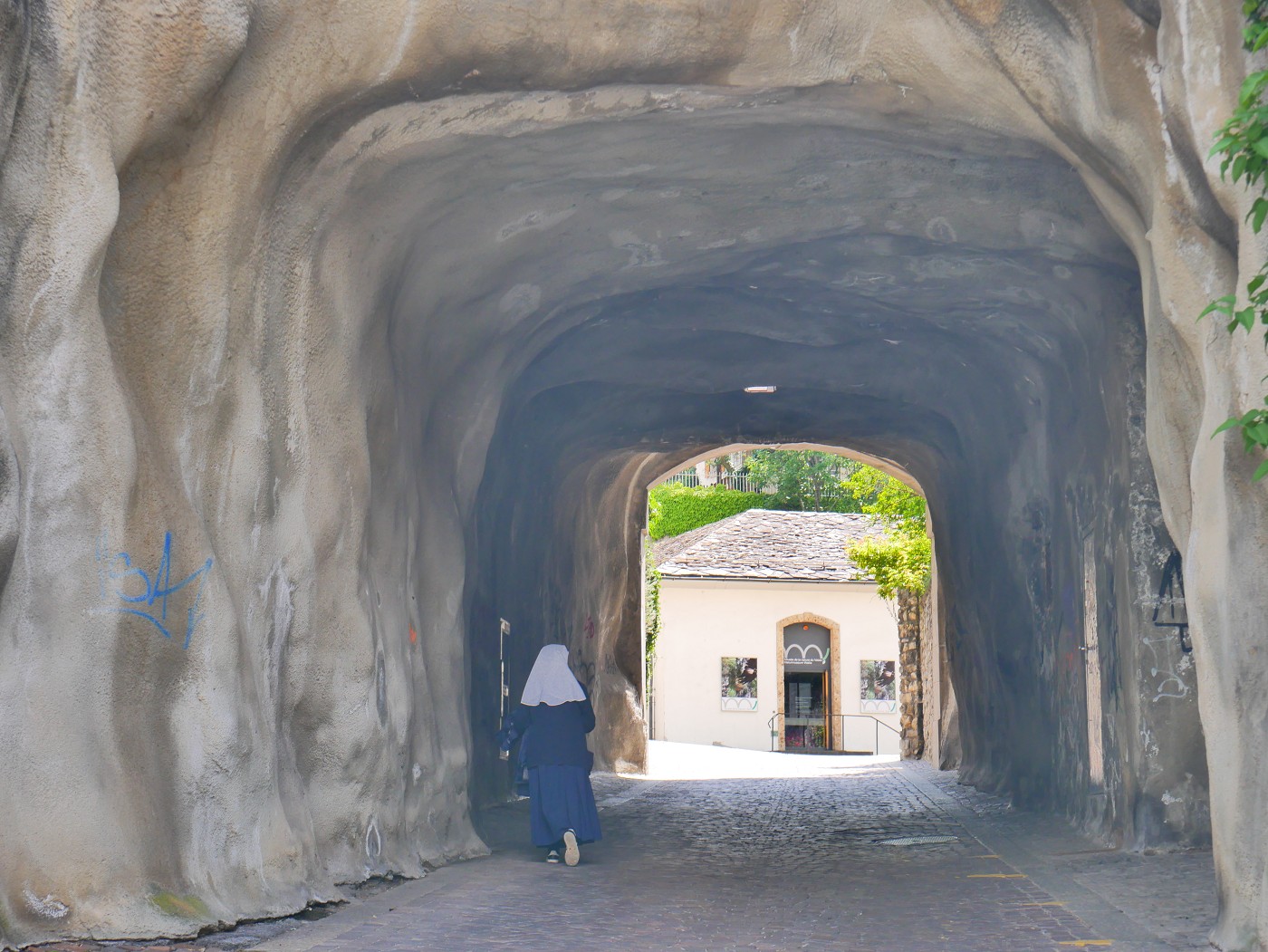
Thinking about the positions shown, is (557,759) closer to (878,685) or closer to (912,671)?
(912,671)

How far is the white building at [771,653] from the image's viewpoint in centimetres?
3619

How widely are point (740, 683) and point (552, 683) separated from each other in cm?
2694

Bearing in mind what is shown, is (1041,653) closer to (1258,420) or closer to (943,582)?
(943,582)

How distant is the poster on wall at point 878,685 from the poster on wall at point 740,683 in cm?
277

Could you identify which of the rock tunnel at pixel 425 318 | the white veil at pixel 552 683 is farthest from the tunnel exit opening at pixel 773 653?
the white veil at pixel 552 683

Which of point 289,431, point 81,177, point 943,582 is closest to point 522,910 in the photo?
point 289,431

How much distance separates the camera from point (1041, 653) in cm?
1331

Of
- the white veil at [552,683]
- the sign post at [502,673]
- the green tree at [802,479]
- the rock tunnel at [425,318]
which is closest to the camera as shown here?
the rock tunnel at [425,318]

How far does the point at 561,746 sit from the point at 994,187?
4.61 m

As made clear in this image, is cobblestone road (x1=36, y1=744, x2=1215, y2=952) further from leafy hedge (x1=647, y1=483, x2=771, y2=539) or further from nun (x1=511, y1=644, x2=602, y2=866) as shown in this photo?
leafy hedge (x1=647, y1=483, x2=771, y2=539)

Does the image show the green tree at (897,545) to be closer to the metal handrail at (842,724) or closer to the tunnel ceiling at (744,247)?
the tunnel ceiling at (744,247)

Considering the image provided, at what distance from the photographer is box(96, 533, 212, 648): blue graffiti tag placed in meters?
6.21

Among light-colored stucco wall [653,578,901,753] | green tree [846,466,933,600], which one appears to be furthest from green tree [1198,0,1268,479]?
light-colored stucco wall [653,578,901,753]

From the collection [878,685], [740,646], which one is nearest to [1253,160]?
[740,646]
